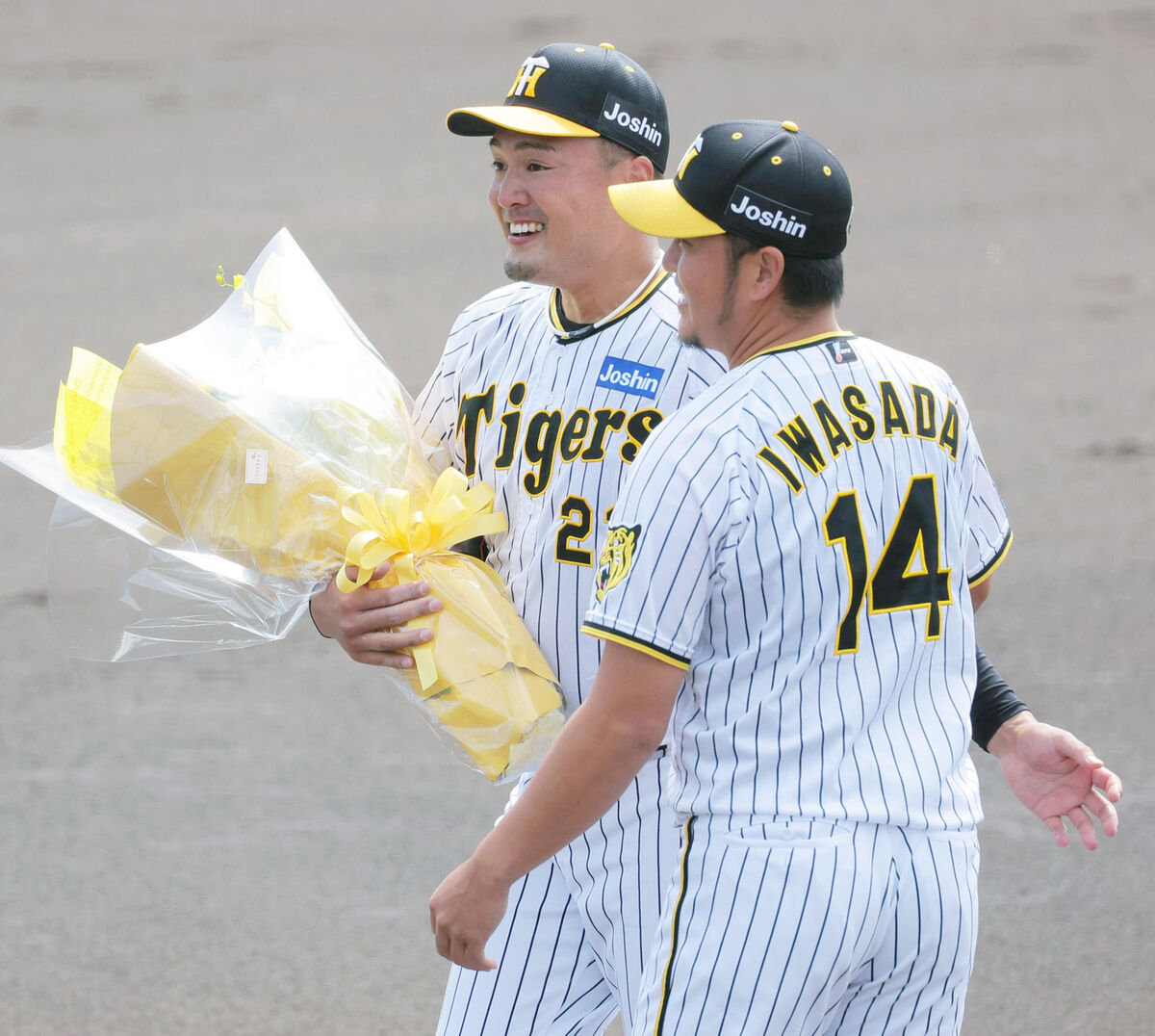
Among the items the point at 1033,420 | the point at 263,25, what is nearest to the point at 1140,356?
the point at 1033,420

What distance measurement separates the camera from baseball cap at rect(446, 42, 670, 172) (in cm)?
313

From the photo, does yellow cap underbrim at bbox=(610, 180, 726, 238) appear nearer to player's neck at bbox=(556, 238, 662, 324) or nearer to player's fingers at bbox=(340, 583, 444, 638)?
player's neck at bbox=(556, 238, 662, 324)

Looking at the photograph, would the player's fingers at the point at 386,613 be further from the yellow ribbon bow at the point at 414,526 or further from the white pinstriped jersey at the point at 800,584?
the white pinstriped jersey at the point at 800,584

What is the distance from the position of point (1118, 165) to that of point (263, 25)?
9.17 metres

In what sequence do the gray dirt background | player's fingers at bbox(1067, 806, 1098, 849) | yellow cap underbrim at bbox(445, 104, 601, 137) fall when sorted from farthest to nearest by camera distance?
1. the gray dirt background
2. yellow cap underbrim at bbox(445, 104, 601, 137)
3. player's fingers at bbox(1067, 806, 1098, 849)

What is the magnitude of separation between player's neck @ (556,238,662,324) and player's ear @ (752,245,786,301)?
679 millimetres

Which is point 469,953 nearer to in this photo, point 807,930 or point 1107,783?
point 807,930

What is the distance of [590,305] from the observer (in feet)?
10.3

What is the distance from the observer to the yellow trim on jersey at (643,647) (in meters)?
2.36

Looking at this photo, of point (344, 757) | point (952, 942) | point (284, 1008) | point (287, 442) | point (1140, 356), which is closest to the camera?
point (952, 942)

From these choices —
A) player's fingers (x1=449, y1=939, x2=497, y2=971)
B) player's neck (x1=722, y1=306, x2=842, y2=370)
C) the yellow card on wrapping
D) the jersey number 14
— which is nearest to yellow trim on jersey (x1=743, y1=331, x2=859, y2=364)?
player's neck (x1=722, y1=306, x2=842, y2=370)

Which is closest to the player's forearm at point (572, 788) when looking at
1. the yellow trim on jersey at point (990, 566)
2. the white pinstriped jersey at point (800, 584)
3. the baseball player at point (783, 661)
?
the baseball player at point (783, 661)

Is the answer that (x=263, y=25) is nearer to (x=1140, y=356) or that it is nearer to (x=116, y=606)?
(x=1140, y=356)

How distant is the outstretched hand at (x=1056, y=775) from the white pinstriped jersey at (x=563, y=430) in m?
0.80
